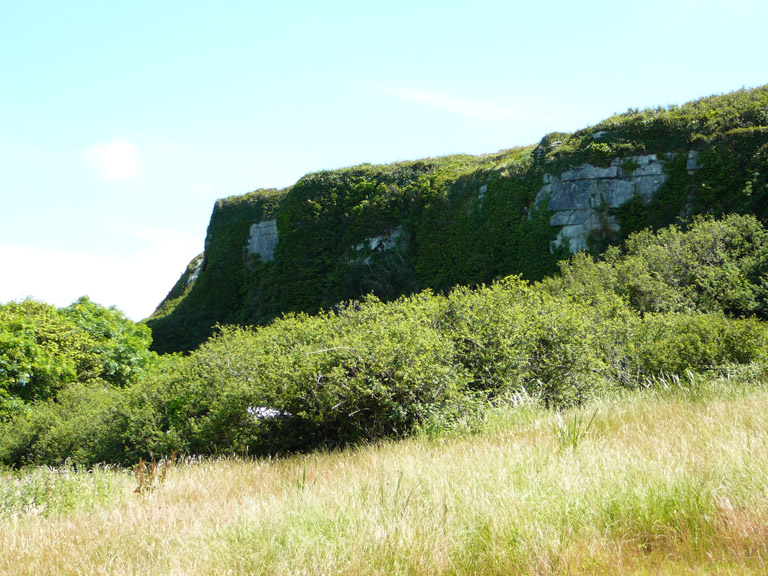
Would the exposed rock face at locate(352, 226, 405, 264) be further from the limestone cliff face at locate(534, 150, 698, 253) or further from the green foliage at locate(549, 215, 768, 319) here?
the green foliage at locate(549, 215, 768, 319)

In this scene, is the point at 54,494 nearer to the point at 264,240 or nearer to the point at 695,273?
the point at 695,273

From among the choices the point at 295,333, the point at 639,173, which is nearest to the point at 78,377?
the point at 295,333

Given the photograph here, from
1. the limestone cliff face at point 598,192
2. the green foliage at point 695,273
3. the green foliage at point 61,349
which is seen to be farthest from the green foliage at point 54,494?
the limestone cliff face at point 598,192

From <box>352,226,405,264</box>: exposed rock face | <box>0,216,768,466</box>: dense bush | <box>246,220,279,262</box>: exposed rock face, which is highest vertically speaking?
<box>246,220,279,262</box>: exposed rock face

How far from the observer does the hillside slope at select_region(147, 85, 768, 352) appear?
23.6m

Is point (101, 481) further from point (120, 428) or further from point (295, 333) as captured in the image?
point (295, 333)

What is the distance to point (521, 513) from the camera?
352 centimetres

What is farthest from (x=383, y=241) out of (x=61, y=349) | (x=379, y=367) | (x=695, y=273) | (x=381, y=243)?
(x=379, y=367)

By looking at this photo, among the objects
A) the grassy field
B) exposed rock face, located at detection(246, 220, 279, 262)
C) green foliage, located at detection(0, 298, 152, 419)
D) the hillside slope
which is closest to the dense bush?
green foliage, located at detection(0, 298, 152, 419)

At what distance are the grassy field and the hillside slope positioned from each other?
67.3 feet

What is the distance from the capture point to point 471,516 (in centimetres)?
360

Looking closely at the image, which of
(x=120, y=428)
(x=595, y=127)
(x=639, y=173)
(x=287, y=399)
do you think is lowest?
(x=120, y=428)

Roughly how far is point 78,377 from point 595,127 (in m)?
23.4

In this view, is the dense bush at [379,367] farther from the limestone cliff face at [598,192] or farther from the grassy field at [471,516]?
the limestone cliff face at [598,192]
